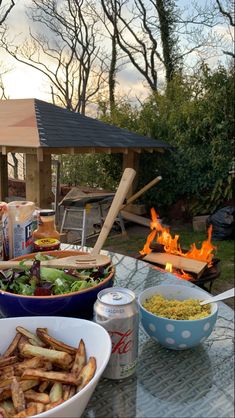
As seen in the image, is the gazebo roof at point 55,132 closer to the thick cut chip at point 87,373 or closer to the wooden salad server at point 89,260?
the wooden salad server at point 89,260

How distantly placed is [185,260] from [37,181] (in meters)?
1.77

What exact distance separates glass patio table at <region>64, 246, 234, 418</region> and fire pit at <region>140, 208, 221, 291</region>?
1134mm

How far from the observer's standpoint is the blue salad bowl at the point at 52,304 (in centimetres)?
70

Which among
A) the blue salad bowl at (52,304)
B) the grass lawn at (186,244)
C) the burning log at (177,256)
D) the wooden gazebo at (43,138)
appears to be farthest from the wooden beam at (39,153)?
the blue salad bowl at (52,304)

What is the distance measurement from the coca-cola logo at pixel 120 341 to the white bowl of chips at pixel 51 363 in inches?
0.8

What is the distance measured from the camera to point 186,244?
13.9ft

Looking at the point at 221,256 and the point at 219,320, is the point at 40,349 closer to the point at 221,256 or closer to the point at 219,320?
the point at 219,320

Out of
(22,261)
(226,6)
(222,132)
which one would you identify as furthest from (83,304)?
(226,6)

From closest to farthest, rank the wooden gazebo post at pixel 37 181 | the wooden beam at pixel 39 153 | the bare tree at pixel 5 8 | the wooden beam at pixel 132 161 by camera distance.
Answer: the wooden beam at pixel 39 153, the wooden gazebo post at pixel 37 181, the bare tree at pixel 5 8, the wooden beam at pixel 132 161

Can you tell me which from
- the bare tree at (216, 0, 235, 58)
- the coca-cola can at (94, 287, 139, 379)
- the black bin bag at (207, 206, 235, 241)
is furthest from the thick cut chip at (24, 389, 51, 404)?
the bare tree at (216, 0, 235, 58)

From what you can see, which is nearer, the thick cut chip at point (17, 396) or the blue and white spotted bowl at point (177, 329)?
the thick cut chip at point (17, 396)

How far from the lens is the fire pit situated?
1.99 meters

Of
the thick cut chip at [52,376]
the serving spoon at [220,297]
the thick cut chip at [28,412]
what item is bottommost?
the thick cut chip at [28,412]

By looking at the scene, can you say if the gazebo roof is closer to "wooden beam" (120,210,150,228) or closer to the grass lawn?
"wooden beam" (120,210,150,228)
